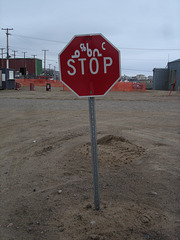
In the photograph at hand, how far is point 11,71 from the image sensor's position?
34.2 meters

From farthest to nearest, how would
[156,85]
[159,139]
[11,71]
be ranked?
1. [156,85]
2. [11,71]
3. [159,139]

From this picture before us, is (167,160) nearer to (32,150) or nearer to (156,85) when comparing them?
(32,150)

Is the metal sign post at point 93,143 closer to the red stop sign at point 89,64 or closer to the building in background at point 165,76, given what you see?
the red stop sign at point 89,64

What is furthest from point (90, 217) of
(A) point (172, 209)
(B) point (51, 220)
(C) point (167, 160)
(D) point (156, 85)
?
(D) point (156, 85)

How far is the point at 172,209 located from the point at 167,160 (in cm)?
181

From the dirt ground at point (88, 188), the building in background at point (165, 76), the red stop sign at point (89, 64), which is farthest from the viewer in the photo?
the building in background at point (165, 76)

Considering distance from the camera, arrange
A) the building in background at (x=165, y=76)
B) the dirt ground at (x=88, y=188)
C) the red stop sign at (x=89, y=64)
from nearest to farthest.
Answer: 1. the red stop sign at (x=89, y=64)
2. the dirt ground at (x=88, y=188)
3. the building in background at (x=165, y=76)

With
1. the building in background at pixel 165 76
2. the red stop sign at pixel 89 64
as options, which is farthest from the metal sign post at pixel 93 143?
the building in background at pixel 165 76

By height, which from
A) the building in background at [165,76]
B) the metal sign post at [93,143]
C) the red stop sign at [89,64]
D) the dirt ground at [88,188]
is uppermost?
the building in background at [165,76]

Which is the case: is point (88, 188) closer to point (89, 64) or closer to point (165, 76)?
point (89, 64)

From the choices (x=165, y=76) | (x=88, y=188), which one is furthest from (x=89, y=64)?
(x=165, y=76)

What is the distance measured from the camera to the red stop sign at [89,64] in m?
3.24

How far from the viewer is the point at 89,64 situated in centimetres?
327

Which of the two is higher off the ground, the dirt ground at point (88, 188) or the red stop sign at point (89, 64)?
the red stop sign at point (89, 64)
